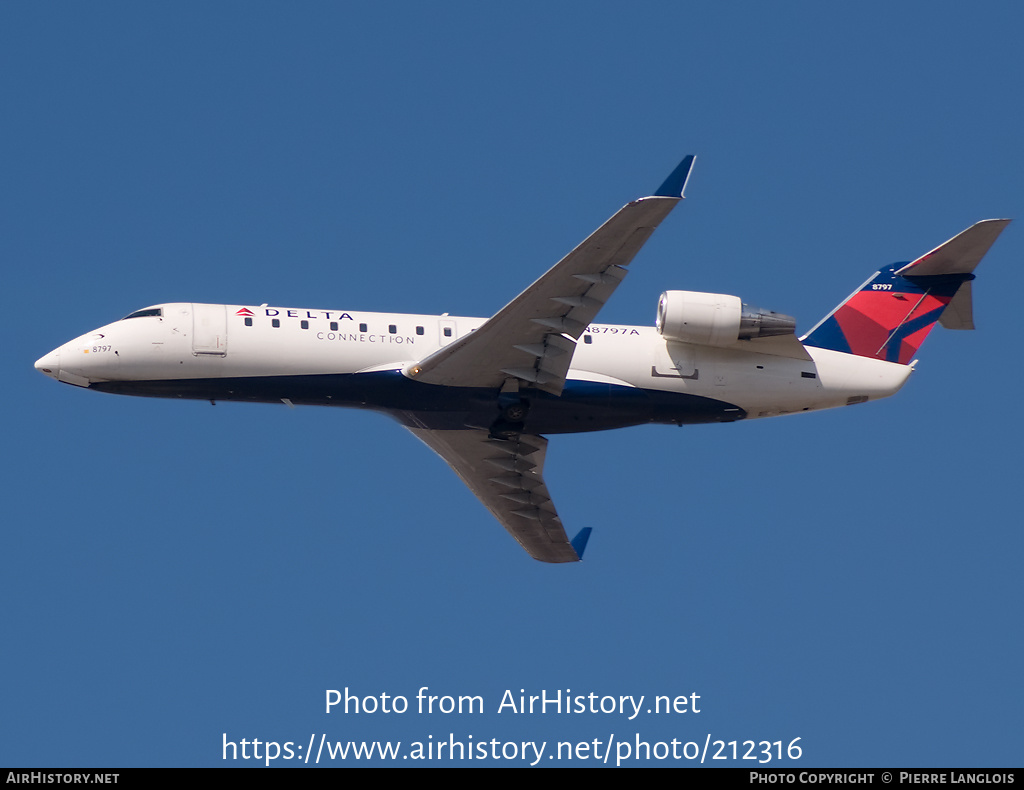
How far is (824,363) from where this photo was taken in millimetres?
32906

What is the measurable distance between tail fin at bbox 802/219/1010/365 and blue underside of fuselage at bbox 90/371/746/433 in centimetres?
336

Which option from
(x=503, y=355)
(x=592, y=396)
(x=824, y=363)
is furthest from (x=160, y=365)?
(x=824, y=363)

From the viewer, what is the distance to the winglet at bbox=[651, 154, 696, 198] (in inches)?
1086

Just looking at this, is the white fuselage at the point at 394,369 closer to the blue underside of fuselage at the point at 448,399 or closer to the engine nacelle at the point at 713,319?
the blue underside of fuselage at the point at 448,399

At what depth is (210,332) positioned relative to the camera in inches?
1214

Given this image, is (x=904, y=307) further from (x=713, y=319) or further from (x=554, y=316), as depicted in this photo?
(x=554, y=316)

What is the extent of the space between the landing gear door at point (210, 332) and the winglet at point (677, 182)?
971cm

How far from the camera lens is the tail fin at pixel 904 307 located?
33.8 m

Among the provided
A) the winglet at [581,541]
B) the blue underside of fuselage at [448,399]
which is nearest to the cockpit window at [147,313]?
the blue underside of fuselage at [448,399]

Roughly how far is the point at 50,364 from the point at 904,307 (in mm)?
19285

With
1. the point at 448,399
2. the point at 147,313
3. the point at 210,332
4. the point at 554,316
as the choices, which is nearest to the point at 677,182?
the point at 554,316

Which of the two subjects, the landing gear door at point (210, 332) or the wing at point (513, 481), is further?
the wing at point (513, 481)

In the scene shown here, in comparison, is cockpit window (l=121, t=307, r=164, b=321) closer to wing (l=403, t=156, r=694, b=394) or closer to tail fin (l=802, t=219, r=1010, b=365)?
wing (l=403, t=156, r=694, b=394)

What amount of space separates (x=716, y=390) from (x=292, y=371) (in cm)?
920
